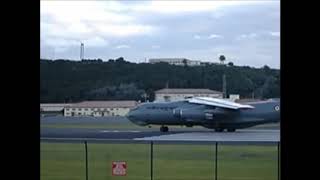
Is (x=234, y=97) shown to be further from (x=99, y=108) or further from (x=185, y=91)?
(x=99, y=108)

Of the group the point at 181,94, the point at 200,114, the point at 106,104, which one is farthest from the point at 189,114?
the point at 181,94

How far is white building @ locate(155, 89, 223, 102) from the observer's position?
46.7 metres

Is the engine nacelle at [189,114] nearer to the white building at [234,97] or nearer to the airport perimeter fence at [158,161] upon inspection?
the white building at [234,97]

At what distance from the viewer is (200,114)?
4041 cm

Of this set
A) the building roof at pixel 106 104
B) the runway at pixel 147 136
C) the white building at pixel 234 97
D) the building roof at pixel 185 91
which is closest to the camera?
the runway at pixel 147 136

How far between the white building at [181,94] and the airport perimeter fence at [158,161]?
18.1m

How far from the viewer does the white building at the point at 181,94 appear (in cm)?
4669

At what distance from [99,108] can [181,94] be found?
6.94m

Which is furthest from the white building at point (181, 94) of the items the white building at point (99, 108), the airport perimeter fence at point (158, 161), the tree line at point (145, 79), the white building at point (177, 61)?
the airport perimeter fence at point (158, 161)

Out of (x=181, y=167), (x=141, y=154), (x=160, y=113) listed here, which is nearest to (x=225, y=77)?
(x=160, y=113)

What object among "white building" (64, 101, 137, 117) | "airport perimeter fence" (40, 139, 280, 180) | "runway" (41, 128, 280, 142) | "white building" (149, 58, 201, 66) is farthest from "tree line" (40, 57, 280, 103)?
"airport perimeter fence" (40, 139, 280, 180)

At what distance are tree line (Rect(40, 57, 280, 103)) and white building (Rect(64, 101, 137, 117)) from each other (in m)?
0.64

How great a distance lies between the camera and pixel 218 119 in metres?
→ 40.8
